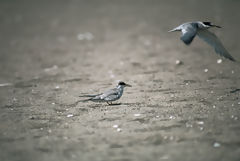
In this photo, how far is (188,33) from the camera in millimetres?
7684

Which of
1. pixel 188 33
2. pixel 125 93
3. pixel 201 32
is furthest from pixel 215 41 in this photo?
pixel 125 93

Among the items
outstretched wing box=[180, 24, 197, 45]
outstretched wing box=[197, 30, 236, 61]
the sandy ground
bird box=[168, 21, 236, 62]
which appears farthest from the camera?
outstretched wing box=[197, 30, 236, 61]

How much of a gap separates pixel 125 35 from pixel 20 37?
4553 millimetres

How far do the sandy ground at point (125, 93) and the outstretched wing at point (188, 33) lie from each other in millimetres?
1241

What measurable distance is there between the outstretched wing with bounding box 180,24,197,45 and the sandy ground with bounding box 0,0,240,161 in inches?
48.9

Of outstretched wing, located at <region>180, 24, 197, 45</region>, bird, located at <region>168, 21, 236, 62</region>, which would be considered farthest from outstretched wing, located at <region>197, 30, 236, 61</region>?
outstretched wing, located at <region>180, 24, 197, 45</region>

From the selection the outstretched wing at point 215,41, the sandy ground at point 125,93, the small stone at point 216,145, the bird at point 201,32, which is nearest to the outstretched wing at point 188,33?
the bird at point 201,32

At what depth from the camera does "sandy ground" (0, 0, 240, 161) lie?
573 cm

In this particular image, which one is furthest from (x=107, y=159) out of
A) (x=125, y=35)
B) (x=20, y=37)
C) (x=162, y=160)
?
(x=20, y=37)

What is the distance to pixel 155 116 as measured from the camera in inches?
→ 271

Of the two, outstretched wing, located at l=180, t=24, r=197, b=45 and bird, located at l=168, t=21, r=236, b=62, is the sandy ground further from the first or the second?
outstretched wing, located at l=180, t=24, r=197, b=45

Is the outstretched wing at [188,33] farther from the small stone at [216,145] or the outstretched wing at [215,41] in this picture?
the small stone at [216,145]

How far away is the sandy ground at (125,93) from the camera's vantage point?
573 centimetres

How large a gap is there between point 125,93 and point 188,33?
6.56 feet
